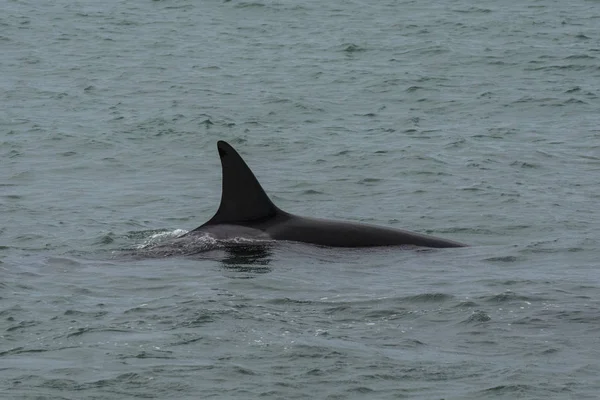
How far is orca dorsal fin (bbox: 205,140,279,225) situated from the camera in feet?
52.0

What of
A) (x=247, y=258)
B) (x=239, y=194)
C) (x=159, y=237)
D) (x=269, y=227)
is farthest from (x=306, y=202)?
(x=247, y=258)

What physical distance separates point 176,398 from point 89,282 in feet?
14.3

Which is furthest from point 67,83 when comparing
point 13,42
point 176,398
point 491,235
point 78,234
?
point 176,398

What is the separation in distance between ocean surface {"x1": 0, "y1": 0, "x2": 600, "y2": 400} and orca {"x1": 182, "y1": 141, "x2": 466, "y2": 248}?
0.30m

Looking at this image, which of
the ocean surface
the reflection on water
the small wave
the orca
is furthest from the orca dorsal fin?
the small wave

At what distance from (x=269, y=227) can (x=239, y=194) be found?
604mm

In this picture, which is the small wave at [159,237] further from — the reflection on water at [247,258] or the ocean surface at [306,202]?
the reflection on water at [247,258]

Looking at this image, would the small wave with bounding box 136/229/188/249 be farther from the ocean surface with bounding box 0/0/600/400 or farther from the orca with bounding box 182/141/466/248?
the orca with bounding box 182/141/466/248

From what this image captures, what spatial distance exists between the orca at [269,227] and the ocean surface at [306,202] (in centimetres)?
30

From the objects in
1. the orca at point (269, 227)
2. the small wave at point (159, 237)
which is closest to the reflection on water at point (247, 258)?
the orca at point (269, 227)

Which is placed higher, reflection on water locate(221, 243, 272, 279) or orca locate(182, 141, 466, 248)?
orca locate(182, 141, 466, 248)

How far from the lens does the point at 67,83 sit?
33.8m

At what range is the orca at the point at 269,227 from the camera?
1608 cm

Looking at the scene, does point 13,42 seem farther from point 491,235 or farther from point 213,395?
point 213,395
